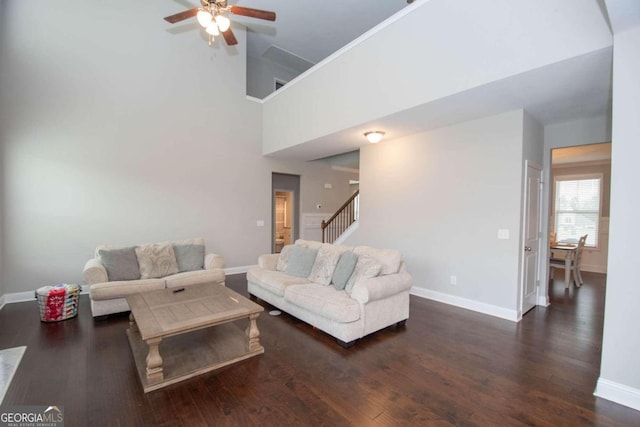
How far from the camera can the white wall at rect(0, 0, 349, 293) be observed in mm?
4199

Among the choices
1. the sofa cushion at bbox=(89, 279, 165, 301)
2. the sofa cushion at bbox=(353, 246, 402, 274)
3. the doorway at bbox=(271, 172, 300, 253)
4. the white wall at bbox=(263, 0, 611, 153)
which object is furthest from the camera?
the doorway at bbox=(271, 172, 300, 253)

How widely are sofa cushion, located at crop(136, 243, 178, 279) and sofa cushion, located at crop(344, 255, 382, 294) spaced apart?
112 inches

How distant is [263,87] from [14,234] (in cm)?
596

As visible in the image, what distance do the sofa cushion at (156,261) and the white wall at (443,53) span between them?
3165 millimetres

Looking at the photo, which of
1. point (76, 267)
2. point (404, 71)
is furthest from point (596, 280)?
point (76, 267)

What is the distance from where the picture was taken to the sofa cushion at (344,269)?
3487 mm

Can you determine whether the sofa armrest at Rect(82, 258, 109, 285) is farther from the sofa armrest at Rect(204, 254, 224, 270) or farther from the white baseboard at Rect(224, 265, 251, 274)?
the white baseboard at Rect(224, 265, 251, 274)

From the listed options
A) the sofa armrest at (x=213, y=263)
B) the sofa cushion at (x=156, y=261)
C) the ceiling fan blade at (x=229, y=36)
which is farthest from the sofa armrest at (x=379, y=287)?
the ceiling fan blade at (x=229, y=36)

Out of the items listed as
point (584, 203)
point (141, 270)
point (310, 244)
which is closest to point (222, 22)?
point (310, 244)

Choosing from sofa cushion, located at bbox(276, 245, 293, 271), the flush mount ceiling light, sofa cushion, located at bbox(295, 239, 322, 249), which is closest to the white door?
the flush mount ceiling light

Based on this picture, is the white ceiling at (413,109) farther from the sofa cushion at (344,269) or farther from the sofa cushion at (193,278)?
the sofa cushion at (193,278)

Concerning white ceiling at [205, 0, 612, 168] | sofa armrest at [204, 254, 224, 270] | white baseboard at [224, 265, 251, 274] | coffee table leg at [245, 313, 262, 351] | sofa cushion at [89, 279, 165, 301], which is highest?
white ceiling at [205, 0, 612, 168]

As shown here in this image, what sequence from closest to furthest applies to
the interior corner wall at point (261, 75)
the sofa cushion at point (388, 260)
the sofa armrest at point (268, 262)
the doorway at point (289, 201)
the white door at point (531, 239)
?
the sofa cushion at point (388, 260), the white door at point (531, 239), the sofa armrest at point (268, 262), the doorway at point (289, 201), the interior corner wall at point (261, 75)

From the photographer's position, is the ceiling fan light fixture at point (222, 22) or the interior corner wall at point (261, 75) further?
the interior corner wall at point (261, 75)
